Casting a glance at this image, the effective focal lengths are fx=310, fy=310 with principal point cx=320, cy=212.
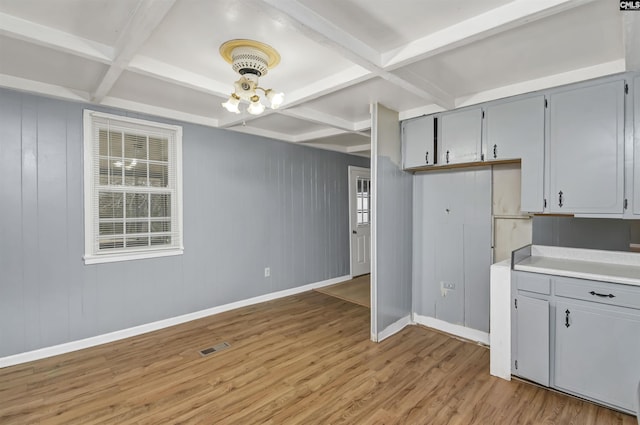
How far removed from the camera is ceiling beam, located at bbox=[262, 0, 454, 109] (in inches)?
64.1

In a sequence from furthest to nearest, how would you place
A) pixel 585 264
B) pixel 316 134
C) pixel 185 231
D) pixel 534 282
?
pixel 316 134 → pixel 185 231 → pixel 585 264 → pixel 534 282

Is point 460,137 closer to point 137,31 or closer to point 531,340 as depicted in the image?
point 531,340

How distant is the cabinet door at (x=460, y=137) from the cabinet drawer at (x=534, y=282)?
1150mm

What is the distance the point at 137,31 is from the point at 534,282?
3.19 m

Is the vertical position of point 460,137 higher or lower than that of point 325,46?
lower

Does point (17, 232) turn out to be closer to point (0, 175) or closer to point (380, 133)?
point (0, 175)

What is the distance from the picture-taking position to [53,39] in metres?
1.99

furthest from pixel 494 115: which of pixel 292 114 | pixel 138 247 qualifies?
pixel 138 247

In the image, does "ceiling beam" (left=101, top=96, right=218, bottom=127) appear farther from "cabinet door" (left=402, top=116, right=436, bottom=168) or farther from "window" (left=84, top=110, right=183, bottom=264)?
"cabinet door" (left=402, top=116, right=436, bottom=168)

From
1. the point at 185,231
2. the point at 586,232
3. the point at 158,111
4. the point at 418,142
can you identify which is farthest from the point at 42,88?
the point at 586,232

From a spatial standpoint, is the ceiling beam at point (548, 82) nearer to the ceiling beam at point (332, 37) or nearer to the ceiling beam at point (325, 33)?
the ceiling beam at point (332, 37)

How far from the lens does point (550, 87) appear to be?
2.58m

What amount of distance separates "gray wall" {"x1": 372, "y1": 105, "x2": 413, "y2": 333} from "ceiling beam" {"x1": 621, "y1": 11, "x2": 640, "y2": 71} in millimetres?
1823

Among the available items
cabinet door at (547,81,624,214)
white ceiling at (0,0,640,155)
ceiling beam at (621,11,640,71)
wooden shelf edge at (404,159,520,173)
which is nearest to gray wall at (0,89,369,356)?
white ceiling at (0,0,640,155)
